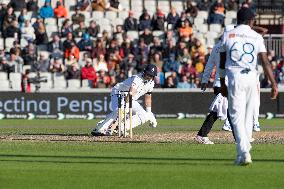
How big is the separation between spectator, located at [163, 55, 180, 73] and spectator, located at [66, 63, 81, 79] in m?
3.20

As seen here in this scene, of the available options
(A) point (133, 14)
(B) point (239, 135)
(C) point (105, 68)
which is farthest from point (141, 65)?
(B) point (239, 135)

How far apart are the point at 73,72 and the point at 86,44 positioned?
1.84 meters

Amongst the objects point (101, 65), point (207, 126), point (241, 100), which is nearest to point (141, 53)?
point (101, 65)

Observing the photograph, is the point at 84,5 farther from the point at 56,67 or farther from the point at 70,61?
the point at 56,67

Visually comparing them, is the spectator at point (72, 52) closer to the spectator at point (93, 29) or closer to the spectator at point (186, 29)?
the spectator at point (93, 29)

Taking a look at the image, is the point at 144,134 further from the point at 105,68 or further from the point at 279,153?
the point at 105,68

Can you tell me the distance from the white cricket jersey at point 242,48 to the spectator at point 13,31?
2578 cm

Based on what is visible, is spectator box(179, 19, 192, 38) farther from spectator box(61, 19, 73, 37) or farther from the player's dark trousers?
the player's dark trousers

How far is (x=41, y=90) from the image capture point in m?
37.8

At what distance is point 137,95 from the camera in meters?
25.2

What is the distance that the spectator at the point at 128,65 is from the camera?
39625 millimetres

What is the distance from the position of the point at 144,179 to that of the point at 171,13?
94.8 feet

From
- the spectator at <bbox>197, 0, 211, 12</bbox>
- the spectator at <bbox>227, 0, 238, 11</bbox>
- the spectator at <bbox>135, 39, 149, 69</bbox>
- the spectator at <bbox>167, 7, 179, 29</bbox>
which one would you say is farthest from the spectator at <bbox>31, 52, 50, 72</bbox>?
the spectator at <bbox>227, 0, 238, 11</bbox>

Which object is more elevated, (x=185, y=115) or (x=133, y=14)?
(x=133, y=14)
